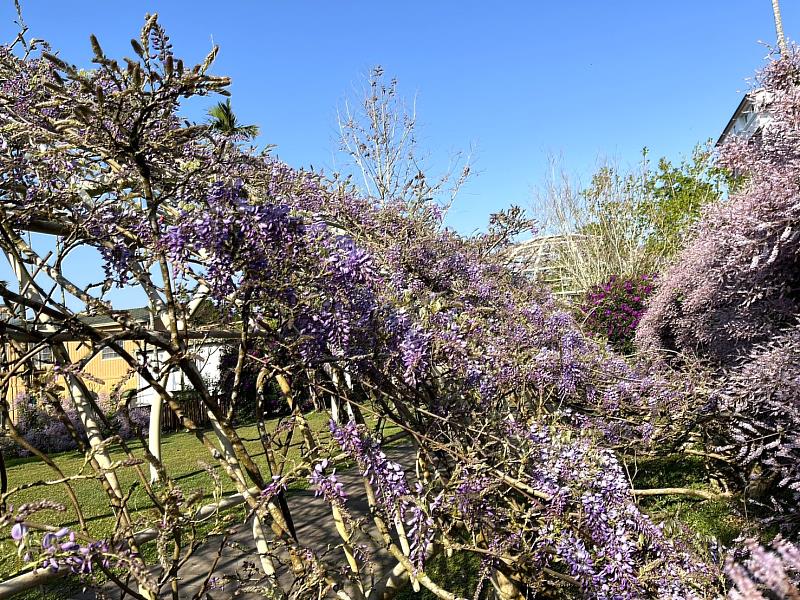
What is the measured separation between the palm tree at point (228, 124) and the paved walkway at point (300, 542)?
2441 mm

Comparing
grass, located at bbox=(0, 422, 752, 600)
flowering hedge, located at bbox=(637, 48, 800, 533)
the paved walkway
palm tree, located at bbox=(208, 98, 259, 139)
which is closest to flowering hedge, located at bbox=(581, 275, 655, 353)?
grass, located at bbox=(0, 422, 752, 600)

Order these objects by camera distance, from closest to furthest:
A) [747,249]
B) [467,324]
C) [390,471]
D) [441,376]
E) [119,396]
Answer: [119,396] < [390,471] < [441,376] < [467,324] < [747,249]

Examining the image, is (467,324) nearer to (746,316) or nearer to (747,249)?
(747,249)

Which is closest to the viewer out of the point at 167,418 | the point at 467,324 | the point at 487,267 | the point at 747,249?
the point at 467,324

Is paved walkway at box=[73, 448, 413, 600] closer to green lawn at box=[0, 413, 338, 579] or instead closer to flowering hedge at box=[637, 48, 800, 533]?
green lawn at box=[0, 413, 338, 579]

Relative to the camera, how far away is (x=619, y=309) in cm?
978

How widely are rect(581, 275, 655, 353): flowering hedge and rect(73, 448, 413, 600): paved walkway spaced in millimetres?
5004

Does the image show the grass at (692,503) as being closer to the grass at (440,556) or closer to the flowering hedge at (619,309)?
the grass at (440,556)

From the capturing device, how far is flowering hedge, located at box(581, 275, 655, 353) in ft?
31.6

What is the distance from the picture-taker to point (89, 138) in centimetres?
148

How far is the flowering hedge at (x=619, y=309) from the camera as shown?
9.62 meters

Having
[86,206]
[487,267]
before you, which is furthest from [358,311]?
[487,267]

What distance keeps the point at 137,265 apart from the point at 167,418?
49.4ft

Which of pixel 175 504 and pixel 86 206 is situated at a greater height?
pixel 86 206
